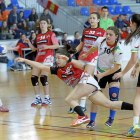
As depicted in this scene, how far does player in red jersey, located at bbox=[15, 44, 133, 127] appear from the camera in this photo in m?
4.87

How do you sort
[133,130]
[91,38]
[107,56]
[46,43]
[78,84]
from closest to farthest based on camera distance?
1. [133,130]
2. [78,84]
3. [107,56]
4. [91,38]
5. [46,43]

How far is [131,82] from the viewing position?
35.1 feet

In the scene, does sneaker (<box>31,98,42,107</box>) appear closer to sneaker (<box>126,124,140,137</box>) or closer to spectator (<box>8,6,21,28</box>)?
sneaker (<box>126,124,140,137</box>)

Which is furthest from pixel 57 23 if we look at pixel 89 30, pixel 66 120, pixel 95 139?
pixel 95 139

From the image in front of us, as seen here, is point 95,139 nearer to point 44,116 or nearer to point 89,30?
point 44,116

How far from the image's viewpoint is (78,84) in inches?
195

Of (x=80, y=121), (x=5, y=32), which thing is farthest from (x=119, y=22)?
(x=80, y=121)

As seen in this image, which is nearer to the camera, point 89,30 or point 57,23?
point 89,30

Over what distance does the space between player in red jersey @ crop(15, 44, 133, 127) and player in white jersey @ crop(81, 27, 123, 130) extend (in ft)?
0.89

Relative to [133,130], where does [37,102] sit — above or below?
below

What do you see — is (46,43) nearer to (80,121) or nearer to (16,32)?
(80,121)

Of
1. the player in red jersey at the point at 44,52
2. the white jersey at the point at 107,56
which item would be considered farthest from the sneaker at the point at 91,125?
the player in red jersey at the point at 44,52

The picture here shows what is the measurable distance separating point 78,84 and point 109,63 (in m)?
0.67

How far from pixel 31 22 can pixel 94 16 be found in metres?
10.9
